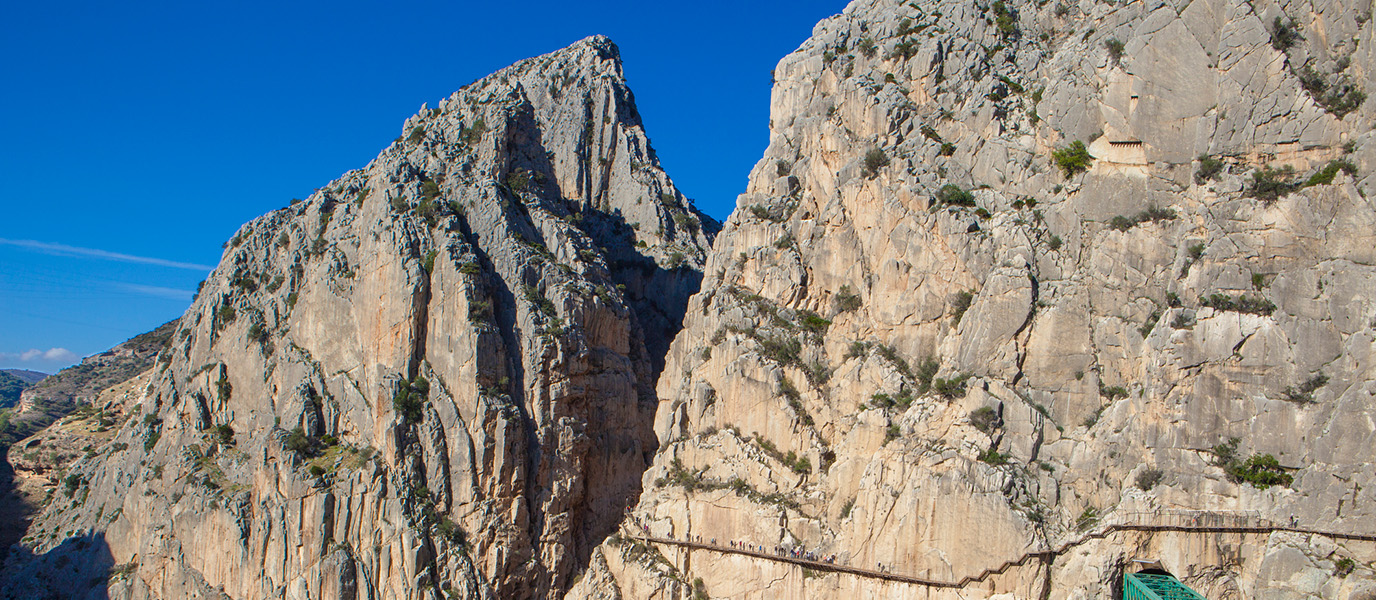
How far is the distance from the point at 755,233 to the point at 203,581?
4515 cm

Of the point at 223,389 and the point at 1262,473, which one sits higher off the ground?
the point at 223,389

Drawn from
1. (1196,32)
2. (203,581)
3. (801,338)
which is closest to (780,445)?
(801,338)

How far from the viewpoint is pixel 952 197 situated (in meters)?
55.5

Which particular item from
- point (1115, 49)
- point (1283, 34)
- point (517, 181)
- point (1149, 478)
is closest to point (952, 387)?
point (1149, 478)

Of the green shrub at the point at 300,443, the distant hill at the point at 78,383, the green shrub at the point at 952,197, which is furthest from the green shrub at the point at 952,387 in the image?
the distant hill at the point at 78,383

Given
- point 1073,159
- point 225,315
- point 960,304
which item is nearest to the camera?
point 1073,159

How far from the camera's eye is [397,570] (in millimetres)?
64500

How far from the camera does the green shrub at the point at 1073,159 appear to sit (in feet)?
173

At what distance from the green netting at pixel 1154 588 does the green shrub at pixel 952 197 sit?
2112cm

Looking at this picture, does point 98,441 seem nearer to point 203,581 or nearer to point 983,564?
point 203,581

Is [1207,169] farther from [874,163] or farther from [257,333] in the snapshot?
[257,333]

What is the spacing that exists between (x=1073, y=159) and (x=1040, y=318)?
899cm

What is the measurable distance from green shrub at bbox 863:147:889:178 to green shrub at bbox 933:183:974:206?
4044mm

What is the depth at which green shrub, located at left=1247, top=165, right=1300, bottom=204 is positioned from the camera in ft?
155
